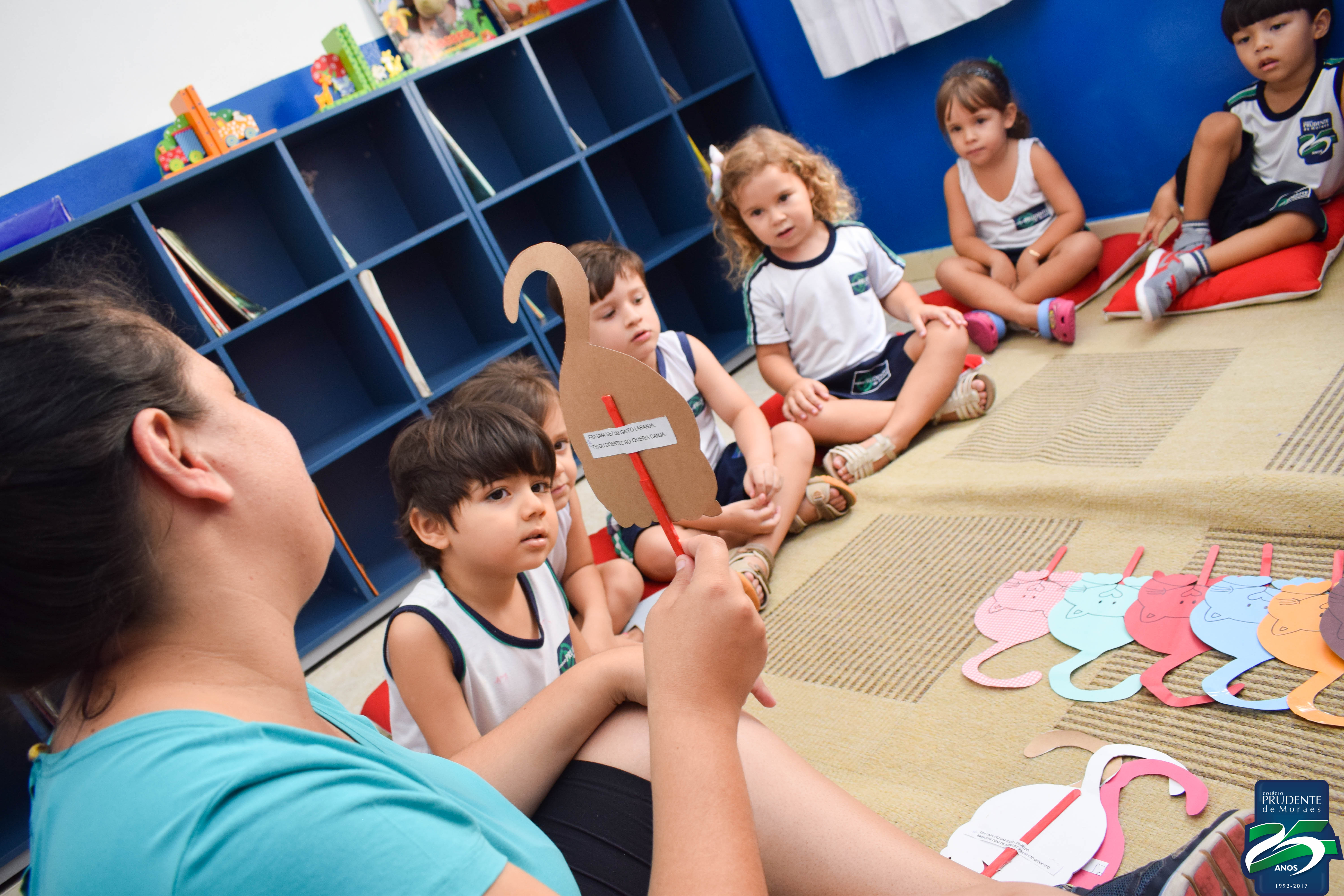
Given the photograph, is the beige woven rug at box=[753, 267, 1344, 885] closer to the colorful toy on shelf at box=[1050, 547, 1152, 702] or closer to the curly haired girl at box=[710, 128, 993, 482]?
the colorful toy on shelf at box=[1050, 547, 1152, 702]

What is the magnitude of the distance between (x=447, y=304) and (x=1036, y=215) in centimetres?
207

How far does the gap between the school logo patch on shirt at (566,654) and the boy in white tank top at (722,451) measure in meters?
0.39

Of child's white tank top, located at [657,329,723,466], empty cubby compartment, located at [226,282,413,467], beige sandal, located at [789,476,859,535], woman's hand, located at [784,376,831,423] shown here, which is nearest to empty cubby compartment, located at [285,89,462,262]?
empty cubby compartment, located at [226,282,413,467]

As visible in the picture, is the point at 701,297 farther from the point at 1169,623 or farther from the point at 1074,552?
the point at 1169,623

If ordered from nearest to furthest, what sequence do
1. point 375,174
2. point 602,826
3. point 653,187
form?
point 602,826 < point 375,174 < point 653,187

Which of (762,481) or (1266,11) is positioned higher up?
(1266,11)

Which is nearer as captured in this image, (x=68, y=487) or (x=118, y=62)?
(x=68, y=487)

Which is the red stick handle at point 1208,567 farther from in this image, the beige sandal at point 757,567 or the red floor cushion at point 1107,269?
the red floor cushion at point 1107,269

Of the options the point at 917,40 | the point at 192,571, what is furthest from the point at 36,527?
the point at 917,40

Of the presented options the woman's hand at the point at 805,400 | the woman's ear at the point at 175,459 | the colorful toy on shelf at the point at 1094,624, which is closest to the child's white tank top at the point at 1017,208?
the woman's hand at the point at 805,400

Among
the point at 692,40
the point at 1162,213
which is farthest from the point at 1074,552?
the point at 692,40

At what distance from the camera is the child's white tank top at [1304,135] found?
212 cm

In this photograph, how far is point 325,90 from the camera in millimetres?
2789

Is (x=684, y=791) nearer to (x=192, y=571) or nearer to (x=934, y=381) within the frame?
(x=192, y=571)
